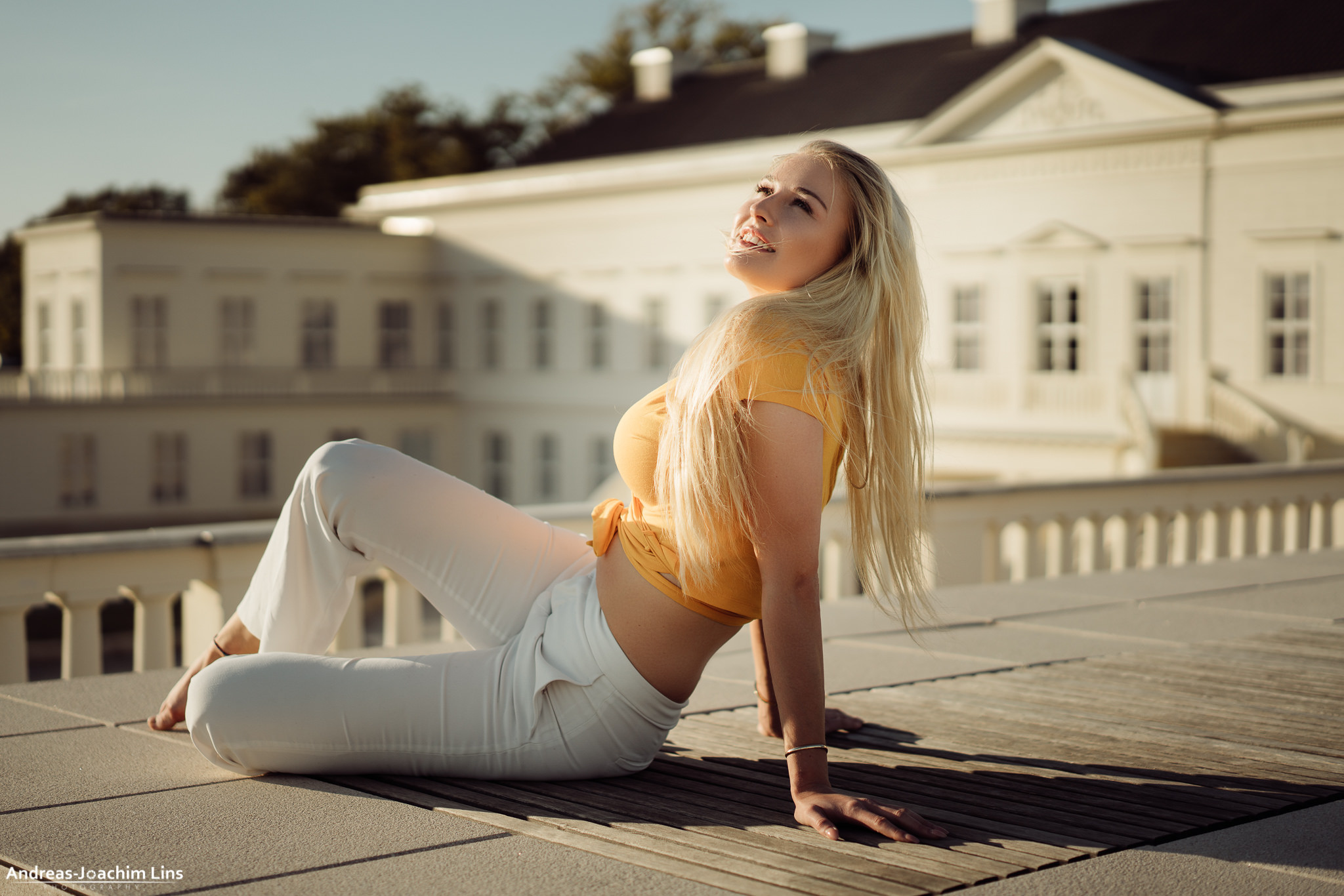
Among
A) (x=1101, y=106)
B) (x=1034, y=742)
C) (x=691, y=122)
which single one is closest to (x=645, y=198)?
(x=691, y=122)

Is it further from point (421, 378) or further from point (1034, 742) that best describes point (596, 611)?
point (421, 378)

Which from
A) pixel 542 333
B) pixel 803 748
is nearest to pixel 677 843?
pixel 803 748

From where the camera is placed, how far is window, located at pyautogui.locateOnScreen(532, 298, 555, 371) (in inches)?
1372

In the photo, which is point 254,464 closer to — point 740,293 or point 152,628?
point 740,293

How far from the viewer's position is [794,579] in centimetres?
268

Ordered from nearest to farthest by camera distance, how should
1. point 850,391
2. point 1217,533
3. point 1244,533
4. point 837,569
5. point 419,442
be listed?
1. point 850,391
2. point 837,569
3. point 1217,533
4. point 1244,533
5. point 419,442

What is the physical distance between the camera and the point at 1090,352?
951 inches

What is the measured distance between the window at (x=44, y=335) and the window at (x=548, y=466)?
12392mm

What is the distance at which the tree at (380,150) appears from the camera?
52.6 meters

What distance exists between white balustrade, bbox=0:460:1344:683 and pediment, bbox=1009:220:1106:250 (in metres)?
13.7

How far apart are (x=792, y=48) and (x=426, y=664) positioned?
3305 cm

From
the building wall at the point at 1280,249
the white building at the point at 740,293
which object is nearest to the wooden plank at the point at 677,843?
the white building at the point at 740,293

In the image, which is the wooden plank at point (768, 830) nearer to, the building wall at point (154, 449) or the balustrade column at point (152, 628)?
the balustrade column at point (152, 628)

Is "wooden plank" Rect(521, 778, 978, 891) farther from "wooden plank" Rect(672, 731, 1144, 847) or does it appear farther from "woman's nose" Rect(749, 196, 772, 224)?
"woman's nose" Rect(749, 196, 772, 224)
